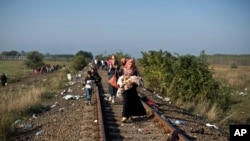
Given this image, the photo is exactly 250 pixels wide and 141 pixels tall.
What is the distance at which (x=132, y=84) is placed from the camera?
38.6 ft

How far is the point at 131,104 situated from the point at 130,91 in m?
0.41

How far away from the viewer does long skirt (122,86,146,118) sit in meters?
11.9

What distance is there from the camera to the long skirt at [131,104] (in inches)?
467

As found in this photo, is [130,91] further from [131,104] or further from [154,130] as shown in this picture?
[154,130]

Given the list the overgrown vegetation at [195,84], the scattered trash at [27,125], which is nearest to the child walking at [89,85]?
the scattered trash at [27,125]

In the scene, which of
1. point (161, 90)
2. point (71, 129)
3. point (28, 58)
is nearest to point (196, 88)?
point (161, 90)

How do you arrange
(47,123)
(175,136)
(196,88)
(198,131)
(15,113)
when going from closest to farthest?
(175,136), (198,131), (47,123), (15,113), (196,88)

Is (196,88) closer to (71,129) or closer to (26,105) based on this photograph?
(26,105)

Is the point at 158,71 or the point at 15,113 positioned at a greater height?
the point at 158,71

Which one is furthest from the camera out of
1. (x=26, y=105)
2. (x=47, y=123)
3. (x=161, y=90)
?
(x=161, y=90)

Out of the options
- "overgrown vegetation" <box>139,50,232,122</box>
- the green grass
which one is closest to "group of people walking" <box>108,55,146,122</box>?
"overgrown vegetation" <box>139,50,232,122</box>

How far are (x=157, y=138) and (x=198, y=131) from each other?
165 cm

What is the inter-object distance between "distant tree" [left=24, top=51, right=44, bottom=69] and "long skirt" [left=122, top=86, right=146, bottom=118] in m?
82.3

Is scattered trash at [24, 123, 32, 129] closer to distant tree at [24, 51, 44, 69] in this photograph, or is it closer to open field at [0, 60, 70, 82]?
open field at [0, 60, 70, 82]
